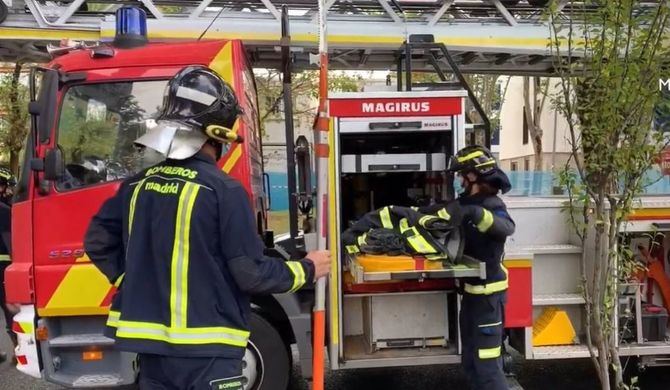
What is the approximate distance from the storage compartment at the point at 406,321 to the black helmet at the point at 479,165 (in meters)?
0.87

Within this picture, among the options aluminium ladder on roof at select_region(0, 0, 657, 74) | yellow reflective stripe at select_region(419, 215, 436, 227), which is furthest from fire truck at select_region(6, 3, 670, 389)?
aluminium ladder on roof at select_region(0, 0, 657, 74)

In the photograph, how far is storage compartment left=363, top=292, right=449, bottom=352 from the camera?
14.2ft

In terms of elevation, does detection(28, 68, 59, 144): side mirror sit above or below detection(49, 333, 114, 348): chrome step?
above

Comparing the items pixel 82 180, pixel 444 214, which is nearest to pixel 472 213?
pixel 444 214

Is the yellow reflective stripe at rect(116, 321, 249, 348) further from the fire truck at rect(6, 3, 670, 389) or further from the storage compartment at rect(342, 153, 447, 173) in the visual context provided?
the storage compartment at rect(342, 153, 447, 173)

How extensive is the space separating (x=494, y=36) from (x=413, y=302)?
2.41 metres

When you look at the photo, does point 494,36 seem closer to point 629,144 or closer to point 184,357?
point 629,144

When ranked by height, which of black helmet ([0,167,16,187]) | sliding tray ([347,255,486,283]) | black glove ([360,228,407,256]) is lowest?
sliding tray ([347,255,486,283])

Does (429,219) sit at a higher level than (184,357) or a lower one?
higher

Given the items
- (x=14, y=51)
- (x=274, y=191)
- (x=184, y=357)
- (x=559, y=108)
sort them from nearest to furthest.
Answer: (x=184, y=357) < (x=559, y=108) < (x=14, y=51) < (x=274, y=191)

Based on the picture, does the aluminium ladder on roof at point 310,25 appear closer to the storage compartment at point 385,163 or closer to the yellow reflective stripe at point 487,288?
the storage compartment at point 385,163

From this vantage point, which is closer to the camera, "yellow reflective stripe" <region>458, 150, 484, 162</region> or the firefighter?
the firefighter

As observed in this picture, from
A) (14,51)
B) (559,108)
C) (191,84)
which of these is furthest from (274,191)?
A: (191,84)

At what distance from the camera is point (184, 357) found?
7.23 feet
